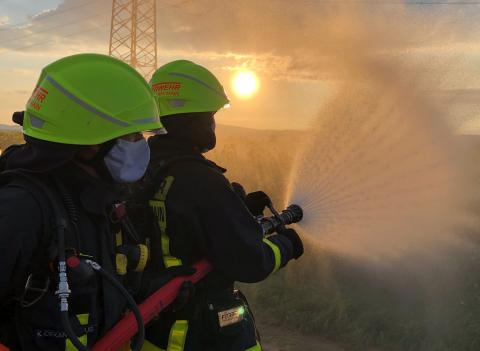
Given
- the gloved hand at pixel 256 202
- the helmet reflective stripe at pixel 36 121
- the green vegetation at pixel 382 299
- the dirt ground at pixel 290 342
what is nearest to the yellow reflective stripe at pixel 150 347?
the gloved hand at pixel 256 202

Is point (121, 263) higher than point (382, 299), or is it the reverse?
point (121, 263)

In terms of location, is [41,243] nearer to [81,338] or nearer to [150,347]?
[81,338]

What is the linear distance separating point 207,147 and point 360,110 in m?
4.58

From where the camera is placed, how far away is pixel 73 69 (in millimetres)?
2025

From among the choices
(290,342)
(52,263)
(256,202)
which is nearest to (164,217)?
(256,202)

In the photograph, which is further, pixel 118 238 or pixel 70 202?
pixel 118 238

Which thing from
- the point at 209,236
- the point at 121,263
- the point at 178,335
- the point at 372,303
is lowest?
the point at 372,303

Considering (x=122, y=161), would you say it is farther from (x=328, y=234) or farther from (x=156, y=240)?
(x=328, y=234)

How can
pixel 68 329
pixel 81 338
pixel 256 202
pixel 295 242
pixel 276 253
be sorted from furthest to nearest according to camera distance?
pixel 256 202, pixel 295 242, pixel 276 253, pixel 81 338, pixel 68 329

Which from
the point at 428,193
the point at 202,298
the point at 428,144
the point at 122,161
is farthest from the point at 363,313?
the point at 122,161

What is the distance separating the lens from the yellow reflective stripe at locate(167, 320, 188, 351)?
8.95 feet

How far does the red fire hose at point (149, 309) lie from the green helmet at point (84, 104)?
0.79 metres

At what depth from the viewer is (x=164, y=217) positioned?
2.70 metres

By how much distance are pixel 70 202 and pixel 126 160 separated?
322 millimetres
